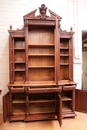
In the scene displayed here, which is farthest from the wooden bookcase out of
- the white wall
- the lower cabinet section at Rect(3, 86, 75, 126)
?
the white wall

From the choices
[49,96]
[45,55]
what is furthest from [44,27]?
[49,96]

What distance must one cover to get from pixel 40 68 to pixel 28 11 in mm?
1526

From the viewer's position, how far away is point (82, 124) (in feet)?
8.18

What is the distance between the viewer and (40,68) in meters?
2.97

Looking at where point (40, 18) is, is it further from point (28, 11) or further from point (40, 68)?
point (40, 68)

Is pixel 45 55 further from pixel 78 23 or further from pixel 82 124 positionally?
pixel 82 124

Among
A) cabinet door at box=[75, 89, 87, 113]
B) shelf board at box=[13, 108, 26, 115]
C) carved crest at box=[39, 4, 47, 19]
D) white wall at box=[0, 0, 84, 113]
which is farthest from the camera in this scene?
white wall at box=[0, 0, 84, 113]

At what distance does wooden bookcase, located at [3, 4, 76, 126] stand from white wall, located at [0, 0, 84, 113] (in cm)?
33

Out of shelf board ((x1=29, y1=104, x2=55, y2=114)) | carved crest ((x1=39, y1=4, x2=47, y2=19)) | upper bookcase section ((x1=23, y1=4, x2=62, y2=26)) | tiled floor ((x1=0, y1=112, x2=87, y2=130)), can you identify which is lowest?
tiled floor ((x1=0, y1=112, x2=87, y2=130))

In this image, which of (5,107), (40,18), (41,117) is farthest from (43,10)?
(41,117)

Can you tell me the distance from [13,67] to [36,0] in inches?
73.5

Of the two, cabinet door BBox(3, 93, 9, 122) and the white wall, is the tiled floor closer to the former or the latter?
cabinet door BBox(3, 93, 9, 122)

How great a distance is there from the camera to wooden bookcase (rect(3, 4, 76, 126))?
8.38 ft

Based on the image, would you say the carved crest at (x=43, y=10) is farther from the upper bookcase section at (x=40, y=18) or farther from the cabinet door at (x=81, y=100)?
the cabinet door at (x=81, y=100)
